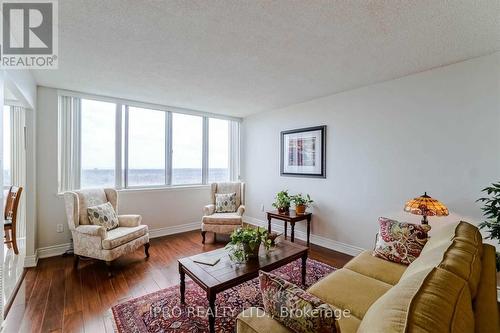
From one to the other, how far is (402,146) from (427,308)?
108 inches

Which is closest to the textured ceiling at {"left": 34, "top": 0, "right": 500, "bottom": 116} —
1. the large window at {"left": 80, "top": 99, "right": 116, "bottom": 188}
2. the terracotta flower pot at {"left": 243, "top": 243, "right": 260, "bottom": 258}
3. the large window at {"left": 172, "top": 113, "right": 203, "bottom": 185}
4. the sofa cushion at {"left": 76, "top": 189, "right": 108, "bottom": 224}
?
the large window at {"left": 80, "top": 99, "right": 116, "bottom": 188}

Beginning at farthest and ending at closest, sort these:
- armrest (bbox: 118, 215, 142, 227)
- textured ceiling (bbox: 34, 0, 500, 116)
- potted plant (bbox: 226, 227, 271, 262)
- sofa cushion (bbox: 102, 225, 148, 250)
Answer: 1. armrest (bbox: 118, 215, 142, 227)
2. sofa cushion (bbox: 102, 225, 148, 250)
3. potted plant (bbox: 226, 227, 271, 262)
4. textured ceiling (bbox: 34, 0, 500, 116)

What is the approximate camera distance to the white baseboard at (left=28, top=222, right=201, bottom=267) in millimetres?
3000

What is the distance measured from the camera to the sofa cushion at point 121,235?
9.21 feet

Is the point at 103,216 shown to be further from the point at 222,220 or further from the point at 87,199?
the point at 222,220

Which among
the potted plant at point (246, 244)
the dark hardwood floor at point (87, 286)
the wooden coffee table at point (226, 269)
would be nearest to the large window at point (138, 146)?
the dark hardwood floor at point (87, 286)

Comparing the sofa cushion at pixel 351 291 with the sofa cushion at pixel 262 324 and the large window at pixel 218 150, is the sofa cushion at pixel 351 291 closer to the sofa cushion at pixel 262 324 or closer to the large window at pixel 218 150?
the sofa cushion at pixel 262 324

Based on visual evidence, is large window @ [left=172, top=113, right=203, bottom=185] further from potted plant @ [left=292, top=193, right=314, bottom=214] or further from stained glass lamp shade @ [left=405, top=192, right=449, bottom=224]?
stained glass lamp shade @ [left=405, top=192, right=449, bottom=224]

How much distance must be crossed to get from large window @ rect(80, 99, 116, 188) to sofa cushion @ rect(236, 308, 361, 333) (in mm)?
3612

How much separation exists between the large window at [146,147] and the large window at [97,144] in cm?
28

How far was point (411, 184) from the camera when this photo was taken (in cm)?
290

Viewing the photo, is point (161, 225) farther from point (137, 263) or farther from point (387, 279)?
point (387, 279)

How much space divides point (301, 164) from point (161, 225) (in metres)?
2.82

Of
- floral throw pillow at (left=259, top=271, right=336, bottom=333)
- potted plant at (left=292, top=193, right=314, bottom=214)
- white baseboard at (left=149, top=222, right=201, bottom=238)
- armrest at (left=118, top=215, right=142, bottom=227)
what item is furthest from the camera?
white baseboard at (left=149, top=222, right=201, bottom=238)
